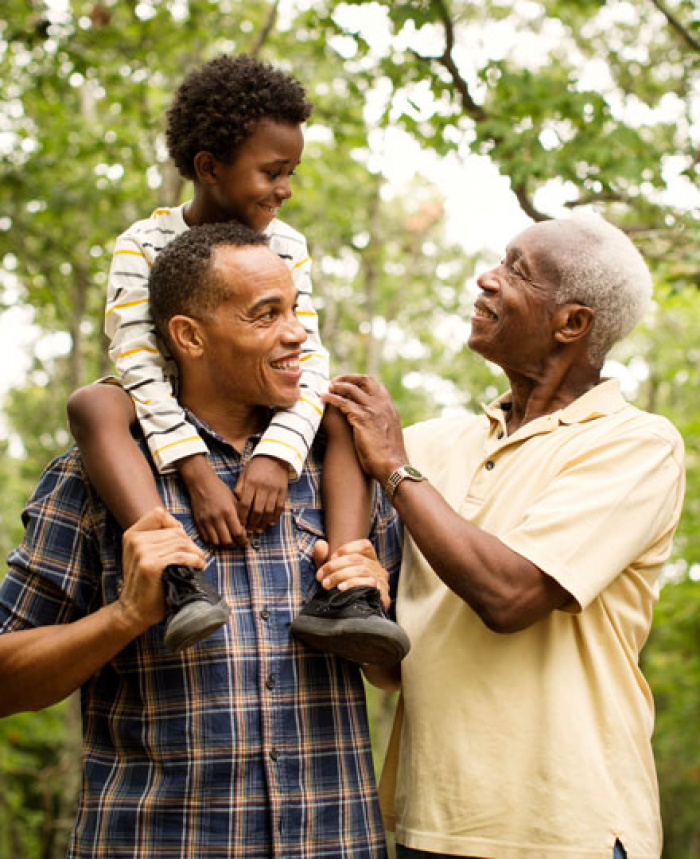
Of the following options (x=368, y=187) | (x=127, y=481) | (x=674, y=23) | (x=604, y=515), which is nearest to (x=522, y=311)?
(x=604, y=515)

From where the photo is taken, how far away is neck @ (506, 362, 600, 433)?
9.84ft

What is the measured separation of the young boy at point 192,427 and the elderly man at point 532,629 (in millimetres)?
179

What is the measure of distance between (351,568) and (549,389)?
99 cm

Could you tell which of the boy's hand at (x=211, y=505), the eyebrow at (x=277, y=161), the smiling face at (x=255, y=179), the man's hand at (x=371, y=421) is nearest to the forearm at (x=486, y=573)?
the man's hand at (x=371, y=421)

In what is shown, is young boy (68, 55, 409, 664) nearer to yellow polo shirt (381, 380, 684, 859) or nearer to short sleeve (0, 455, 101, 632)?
short sleeve (0, 455, 101, 632)

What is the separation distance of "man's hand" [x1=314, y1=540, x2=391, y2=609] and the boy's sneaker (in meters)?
0.28

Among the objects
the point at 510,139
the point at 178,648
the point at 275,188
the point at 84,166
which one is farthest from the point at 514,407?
the point at 84,166

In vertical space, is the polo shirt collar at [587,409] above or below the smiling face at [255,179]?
below

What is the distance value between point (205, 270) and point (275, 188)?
1.86 feet

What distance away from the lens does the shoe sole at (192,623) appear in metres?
2.08

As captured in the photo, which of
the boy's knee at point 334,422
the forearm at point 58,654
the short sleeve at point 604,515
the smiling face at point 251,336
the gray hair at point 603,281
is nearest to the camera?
the forearm at point 58,654

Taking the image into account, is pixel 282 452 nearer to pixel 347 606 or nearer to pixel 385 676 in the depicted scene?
pixel 347 606

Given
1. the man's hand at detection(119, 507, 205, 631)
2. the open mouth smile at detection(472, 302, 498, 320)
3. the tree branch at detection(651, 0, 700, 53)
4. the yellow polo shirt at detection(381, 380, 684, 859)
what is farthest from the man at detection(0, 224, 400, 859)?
the tree branch at detection(651, 0, 700, 53)

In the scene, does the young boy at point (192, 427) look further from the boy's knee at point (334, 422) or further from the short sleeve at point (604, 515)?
the short sleeve at point (604, 515)
